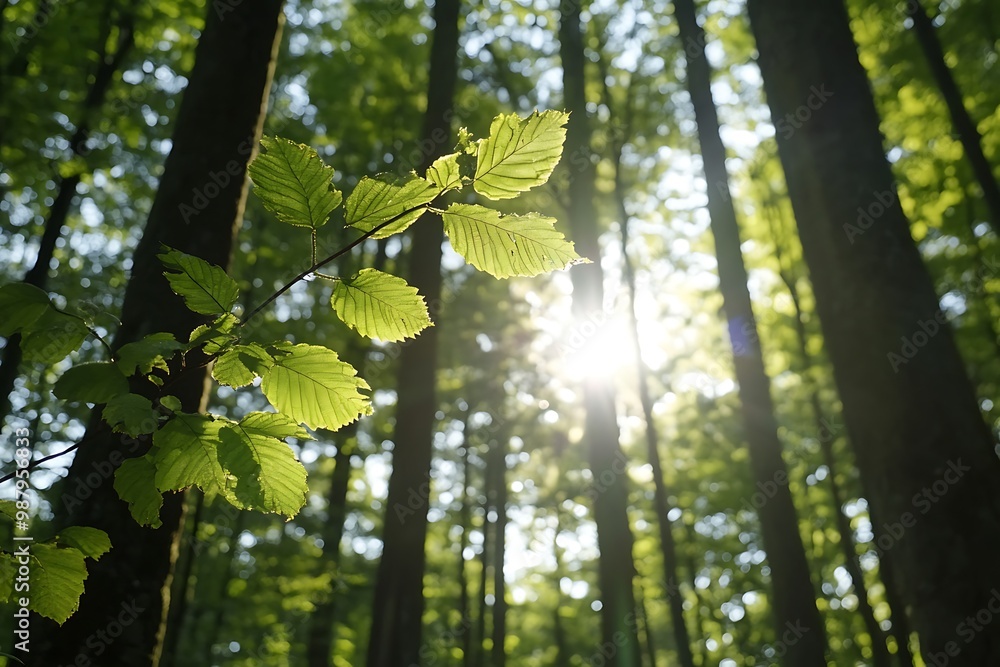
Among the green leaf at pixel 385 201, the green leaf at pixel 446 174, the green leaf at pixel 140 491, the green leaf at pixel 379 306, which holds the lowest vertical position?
the green leaf at pixel 140 491

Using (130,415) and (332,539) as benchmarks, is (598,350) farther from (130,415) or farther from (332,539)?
(130,415)

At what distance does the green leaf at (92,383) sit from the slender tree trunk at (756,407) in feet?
23.3

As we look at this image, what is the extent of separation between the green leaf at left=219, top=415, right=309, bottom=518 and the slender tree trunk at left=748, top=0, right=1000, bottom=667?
2.29m

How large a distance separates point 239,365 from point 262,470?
0.50 ft

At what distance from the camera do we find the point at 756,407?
754cm

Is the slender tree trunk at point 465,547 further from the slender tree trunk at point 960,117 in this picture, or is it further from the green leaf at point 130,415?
the green leaf at point 130,415

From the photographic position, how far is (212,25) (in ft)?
8.46

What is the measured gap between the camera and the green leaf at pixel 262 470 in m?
0.87

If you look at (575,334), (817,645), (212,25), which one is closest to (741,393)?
(817,645)

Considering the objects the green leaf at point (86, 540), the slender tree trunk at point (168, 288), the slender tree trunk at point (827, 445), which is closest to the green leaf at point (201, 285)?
the green leaf at point (86, 540)

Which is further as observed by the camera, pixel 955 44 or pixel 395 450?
pixel 955 44

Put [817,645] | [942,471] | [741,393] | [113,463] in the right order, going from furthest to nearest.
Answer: [741,393] < [817,645] < [942,471] < [113,463]

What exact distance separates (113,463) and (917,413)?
104 inches

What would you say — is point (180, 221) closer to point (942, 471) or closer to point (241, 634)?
point (942, 471)
